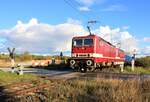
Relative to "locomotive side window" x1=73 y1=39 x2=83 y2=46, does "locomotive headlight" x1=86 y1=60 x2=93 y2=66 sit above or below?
below

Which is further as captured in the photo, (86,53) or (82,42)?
(82,42)

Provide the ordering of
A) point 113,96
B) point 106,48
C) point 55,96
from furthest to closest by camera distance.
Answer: point 106,48, point 55,96, point 113,96

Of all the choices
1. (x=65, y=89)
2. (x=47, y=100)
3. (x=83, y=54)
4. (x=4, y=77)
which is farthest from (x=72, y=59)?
(x=47, y=100)

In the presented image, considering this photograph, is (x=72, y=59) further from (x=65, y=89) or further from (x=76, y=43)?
(x=65, y=89)

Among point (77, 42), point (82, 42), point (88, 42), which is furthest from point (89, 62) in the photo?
point (77, 42)

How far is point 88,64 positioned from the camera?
36.3 m

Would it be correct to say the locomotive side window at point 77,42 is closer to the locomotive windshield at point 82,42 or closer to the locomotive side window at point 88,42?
the locomotive windshield at point 82,42

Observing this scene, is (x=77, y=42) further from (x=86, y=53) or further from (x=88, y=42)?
(x=86, y=53)

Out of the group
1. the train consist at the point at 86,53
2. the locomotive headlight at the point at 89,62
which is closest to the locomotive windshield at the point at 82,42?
the train consist at the point at 86,53

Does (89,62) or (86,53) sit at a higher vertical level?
(86,53)

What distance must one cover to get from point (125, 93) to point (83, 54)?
2395 centimetres

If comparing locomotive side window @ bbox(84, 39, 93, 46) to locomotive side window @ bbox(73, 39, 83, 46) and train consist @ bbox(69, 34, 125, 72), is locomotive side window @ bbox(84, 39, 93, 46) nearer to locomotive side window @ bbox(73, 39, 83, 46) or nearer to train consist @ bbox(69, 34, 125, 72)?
train consist @ bbox(69, 34, 125, 72)

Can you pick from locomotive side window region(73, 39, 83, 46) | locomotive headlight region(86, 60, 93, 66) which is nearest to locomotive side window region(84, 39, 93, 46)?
locomotive side window region(73, 39, 83, 46)

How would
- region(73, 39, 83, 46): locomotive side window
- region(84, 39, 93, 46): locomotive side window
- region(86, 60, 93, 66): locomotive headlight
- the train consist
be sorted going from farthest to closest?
region(73, 39, 83, 46): locomotive side window → region(84, 39, 93, 46): locomotive side window → the train consist → region(86, 60, 93, 66): locomotive headlight
